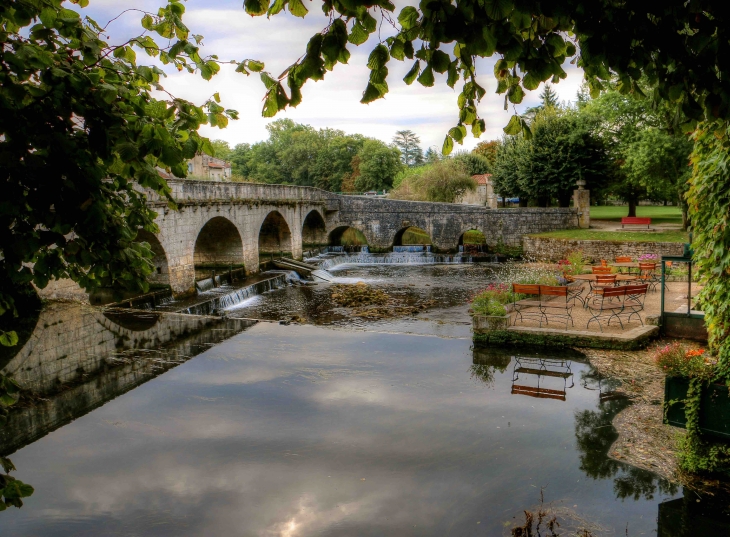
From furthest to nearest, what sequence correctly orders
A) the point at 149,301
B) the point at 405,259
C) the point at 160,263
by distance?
1. the point at 405,259
2. the point at 160,263
3. the point at 149,301

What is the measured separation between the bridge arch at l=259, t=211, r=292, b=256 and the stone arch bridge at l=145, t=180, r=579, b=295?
52 mm

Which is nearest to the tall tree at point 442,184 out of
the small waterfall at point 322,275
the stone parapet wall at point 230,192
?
the stone parapet wall at point 230,192

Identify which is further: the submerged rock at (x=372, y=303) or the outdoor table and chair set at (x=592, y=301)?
the submerged rock at (x=372, y=303)

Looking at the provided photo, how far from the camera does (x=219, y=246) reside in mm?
25266

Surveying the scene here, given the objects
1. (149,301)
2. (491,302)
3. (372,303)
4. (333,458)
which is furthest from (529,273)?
(333,458)

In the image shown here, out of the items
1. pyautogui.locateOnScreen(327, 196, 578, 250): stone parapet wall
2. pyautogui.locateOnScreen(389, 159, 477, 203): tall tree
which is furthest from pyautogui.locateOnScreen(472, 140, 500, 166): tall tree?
pyautogui.locateOnScreen(327, 196, 578, 250): stone parapet wall

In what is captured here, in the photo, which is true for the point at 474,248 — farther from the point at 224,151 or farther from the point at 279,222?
the point at 224,151

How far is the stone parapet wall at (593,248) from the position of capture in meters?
23.9

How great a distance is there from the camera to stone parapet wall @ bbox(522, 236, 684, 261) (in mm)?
23938

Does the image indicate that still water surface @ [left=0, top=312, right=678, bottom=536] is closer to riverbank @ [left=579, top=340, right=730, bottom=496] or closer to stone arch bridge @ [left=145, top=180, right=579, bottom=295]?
riverbank @ [left=579, top=340, right=730, bottom=496]

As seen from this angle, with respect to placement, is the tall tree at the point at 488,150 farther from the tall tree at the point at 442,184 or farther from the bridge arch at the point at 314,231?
the bridge arch at the point at 314,231

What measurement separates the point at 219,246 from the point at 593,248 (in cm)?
1676

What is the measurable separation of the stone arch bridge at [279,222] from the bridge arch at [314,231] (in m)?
0.06

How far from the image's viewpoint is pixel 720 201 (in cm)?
638
